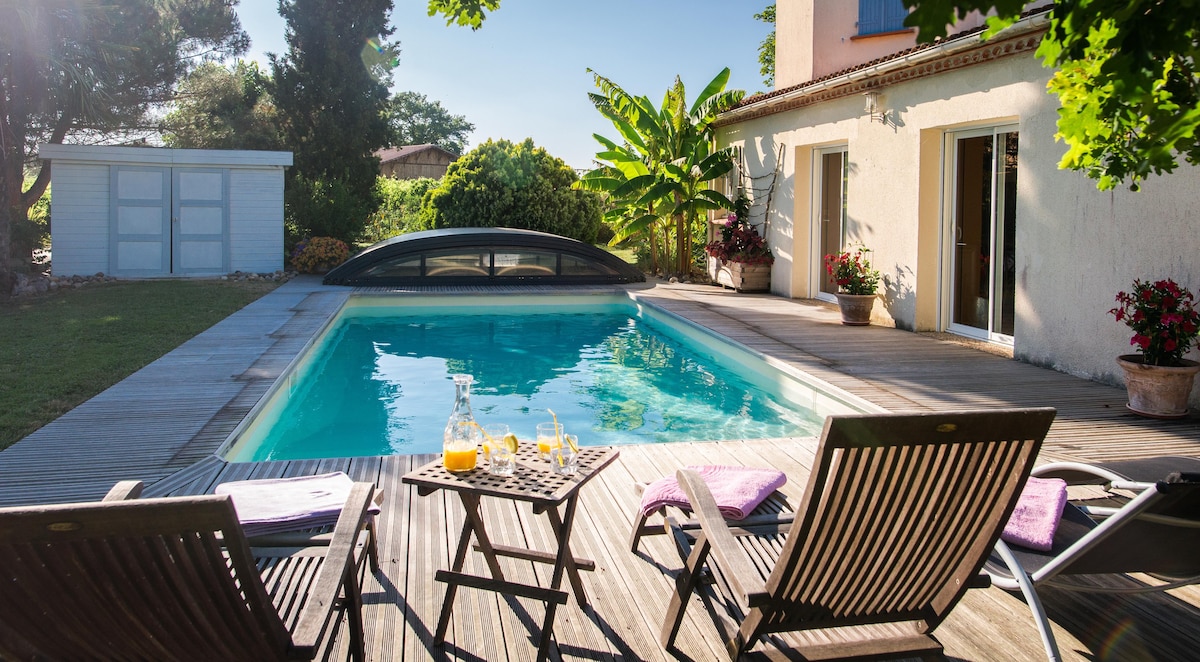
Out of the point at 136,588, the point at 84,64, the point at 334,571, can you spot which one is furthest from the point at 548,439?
the point at 84,64

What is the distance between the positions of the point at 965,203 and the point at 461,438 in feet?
29.3

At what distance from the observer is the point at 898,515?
9.61 ft

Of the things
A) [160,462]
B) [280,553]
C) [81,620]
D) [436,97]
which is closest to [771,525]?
[280,553]

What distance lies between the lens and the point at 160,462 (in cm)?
558

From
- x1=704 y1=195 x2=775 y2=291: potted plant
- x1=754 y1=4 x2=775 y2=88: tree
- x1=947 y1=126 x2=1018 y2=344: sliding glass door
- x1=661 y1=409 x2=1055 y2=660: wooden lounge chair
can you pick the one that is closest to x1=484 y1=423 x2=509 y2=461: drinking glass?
x1=661 y1=409 x2=1055 y2=660: wooden lounge chair

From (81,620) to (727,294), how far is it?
46.2 ft

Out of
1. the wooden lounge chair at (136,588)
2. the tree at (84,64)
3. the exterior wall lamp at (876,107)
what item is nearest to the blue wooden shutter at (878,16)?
the exterior wall lamp at (876,107)

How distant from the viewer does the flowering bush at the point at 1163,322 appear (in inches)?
270

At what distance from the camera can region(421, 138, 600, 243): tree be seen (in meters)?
21.6

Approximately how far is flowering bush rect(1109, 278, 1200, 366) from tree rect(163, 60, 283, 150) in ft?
66.7

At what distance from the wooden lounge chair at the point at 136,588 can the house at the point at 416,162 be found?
4419 cm

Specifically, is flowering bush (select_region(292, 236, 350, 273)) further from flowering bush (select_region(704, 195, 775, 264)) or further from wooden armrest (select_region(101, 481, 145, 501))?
wooden armrest (select_region(101, 481, 145, 501))

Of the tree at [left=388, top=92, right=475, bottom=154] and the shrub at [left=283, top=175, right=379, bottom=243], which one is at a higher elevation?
the tree at [left=388, top=92, right=475, bottom=154]

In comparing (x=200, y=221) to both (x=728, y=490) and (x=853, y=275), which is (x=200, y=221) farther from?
(x=728, y=490)
